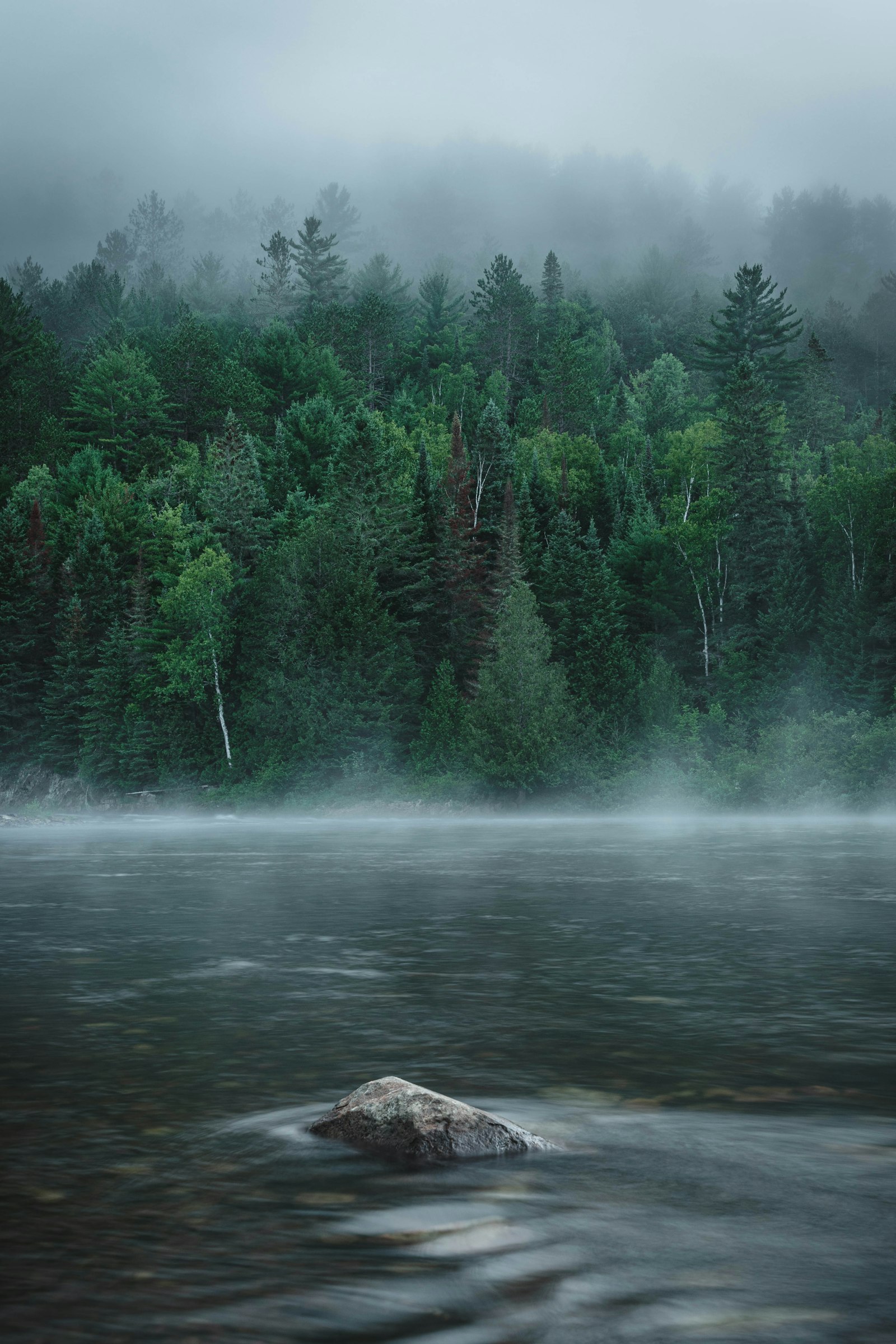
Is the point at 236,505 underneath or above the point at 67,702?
above

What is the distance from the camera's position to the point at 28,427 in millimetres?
123438

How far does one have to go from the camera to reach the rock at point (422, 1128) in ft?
23.4

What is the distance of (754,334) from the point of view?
411ft

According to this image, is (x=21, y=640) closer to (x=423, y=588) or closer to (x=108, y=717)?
(x=108, y=717)

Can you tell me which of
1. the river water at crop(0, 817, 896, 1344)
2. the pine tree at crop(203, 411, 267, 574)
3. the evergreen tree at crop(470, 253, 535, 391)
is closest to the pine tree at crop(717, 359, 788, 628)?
the pine tree at crop(203, 411, 267, 574)

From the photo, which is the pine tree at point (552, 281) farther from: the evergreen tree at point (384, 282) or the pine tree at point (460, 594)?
the pine tree at point (460, 594)

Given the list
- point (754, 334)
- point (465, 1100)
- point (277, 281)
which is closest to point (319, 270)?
point (277, 281)

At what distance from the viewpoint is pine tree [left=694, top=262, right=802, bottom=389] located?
405ft

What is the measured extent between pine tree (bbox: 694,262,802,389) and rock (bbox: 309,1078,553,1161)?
123m

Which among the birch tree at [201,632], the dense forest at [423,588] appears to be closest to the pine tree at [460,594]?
the dense forest at [423,588]

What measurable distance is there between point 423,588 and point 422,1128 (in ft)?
266

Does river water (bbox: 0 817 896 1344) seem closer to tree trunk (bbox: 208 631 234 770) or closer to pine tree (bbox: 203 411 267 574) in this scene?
tree trunk (bbox: 208 631 234 770)

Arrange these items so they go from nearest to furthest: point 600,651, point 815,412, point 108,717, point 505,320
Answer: point 600,651 < point 108,717 < point 815,412 < point 505,320

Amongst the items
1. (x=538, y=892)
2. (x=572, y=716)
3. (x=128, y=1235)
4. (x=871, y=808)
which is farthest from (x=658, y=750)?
(x=128, y=1235)
